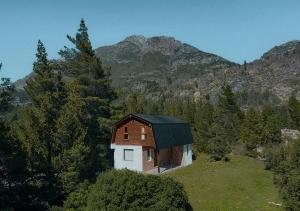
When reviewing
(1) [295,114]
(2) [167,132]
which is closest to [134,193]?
(2) [167,132]

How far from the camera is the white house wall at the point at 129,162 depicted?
45.8 metres

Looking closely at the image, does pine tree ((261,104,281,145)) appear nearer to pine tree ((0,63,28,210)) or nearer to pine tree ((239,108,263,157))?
pine tree ((239,108,263,157))

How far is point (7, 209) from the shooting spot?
3055cm

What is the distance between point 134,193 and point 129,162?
65.8 ft

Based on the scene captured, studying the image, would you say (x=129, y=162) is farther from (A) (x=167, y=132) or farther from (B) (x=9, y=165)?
(B) (x=9, y=165)

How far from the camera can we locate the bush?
26.5 m

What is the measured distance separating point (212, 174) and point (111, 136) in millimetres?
14538

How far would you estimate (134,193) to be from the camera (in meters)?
26.7

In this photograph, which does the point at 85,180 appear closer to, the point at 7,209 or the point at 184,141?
the point at 7,209

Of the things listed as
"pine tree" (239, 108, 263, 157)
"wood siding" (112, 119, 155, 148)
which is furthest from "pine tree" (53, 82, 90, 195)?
"pine tree" (239, 108, 263, 157)

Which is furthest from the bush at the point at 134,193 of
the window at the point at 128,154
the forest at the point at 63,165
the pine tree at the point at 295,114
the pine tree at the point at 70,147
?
the pine tree at the point at 295,114

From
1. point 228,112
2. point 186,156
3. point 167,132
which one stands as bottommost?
point 186,156

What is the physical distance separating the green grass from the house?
312 cm

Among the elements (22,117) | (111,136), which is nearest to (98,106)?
(111,136)
